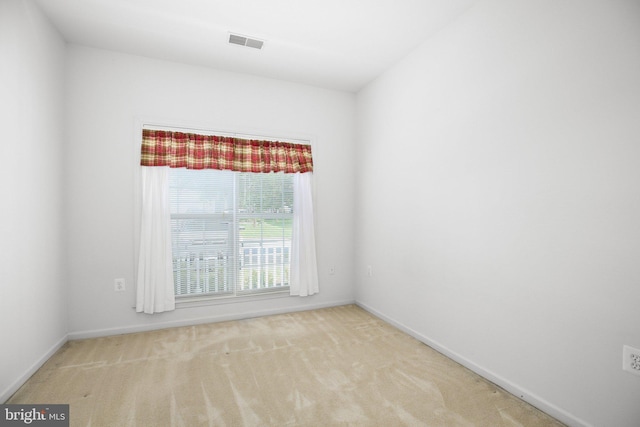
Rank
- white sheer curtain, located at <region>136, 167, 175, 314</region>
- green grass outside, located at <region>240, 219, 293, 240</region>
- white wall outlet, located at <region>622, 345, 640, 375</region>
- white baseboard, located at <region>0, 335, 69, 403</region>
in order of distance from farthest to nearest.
Answer: green grass outside, located at <region>240, 219, 293, 240</region>
white sheer curtain, located at <region>136, 167, 175, 314</region>
white baseboard, located at <region>0, 335, 69, 403</region>
white wall outlet, located at <region>622, 345, 640, 375</region>

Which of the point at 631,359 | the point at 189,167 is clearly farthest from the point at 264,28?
the point at 631,359

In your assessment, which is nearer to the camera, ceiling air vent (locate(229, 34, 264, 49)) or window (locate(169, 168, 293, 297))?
ceiling air vent (locate(229, 34, 264, 49))

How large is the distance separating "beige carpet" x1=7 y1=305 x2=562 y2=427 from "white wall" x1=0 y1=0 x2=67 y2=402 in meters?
0.28

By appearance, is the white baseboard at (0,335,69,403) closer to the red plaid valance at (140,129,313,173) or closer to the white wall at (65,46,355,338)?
the white wall at (65,46,355,338)

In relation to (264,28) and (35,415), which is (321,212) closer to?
(264,28)

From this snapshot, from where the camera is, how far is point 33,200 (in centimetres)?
220

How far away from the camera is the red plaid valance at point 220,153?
2949 millimetres

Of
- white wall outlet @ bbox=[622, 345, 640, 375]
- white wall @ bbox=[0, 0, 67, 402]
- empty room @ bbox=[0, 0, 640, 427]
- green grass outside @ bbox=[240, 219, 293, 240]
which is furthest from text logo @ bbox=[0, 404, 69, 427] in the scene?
white wall outlet @ bbox=[622, 345, 640, 375]

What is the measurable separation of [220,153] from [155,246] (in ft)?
3.76

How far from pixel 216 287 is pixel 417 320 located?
2.13 metres

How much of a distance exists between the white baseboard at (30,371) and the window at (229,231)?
0.98 metres

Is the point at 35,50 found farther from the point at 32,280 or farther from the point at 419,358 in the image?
the point at 419,358

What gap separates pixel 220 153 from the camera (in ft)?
10.5

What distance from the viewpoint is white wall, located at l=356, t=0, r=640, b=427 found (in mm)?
1490
